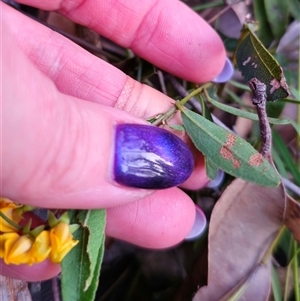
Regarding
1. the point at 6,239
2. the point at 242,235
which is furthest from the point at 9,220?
the point at 242,235

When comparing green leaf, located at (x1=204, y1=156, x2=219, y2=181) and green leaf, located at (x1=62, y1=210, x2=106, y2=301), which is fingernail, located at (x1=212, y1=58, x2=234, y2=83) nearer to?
green leaf, located at (x1=204, y1=156, x2=219, y2=181)

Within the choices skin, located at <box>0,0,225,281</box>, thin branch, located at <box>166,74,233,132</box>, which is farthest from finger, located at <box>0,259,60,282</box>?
thin branch, located at <box>166,74,233,132</box>

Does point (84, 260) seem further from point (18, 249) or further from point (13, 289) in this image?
point (13, 289)

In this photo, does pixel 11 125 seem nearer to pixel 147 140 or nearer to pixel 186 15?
pixel 147 140

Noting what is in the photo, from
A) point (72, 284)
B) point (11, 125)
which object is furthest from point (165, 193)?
point (11, 125)

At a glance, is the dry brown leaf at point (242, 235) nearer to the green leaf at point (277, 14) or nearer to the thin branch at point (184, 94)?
the thin branch at point (184, 94)
